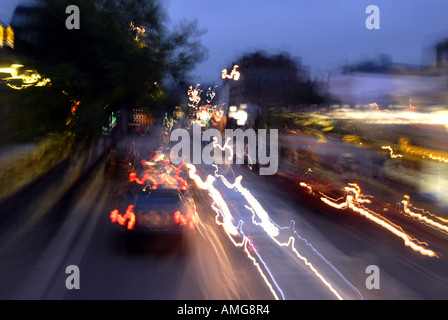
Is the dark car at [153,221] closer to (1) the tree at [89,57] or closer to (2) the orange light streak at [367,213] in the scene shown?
(2) the orange light streak at [367,213]

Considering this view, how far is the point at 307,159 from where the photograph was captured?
23688mm

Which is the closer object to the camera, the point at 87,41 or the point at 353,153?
the point at 87,41

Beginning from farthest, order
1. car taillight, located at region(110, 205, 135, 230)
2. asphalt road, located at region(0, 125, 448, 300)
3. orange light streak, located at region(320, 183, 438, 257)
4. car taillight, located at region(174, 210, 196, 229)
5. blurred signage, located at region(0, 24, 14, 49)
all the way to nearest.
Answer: blurred signage, located at region(0, 24, 14, 49) → orange light streak, located at region(320, 183, 438, 257) → car taillight, located at region(174, 210, 196, 229) → car taillight, located at region(110, 205, 135, 230) → asphalt road, located at region(0, 125, 448, 300)

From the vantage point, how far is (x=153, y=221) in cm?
903

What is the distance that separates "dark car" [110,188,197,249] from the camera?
29.5 feet

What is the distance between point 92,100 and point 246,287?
13.1 m

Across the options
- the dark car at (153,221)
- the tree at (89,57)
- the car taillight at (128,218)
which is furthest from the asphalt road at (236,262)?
the tree at (89,57)

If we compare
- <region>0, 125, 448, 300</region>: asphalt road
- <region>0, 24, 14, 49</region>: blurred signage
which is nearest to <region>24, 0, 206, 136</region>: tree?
<region>0, 24, 14, 49</region>: blurred signage

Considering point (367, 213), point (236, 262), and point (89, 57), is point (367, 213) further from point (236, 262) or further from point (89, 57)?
point (89, 57)

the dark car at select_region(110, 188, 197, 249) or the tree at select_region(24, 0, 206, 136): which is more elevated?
the tree at select_region(24, 0, 206, 136)

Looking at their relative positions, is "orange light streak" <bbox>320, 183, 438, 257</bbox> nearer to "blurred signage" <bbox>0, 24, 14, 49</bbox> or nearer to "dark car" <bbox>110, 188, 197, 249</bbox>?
"dark car" <bbox>110, 188, 197, 249</bbox>

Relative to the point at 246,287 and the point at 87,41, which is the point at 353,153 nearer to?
the point at 87,41

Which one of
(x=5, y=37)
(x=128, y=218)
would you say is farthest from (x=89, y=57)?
(x=128, y=218)
